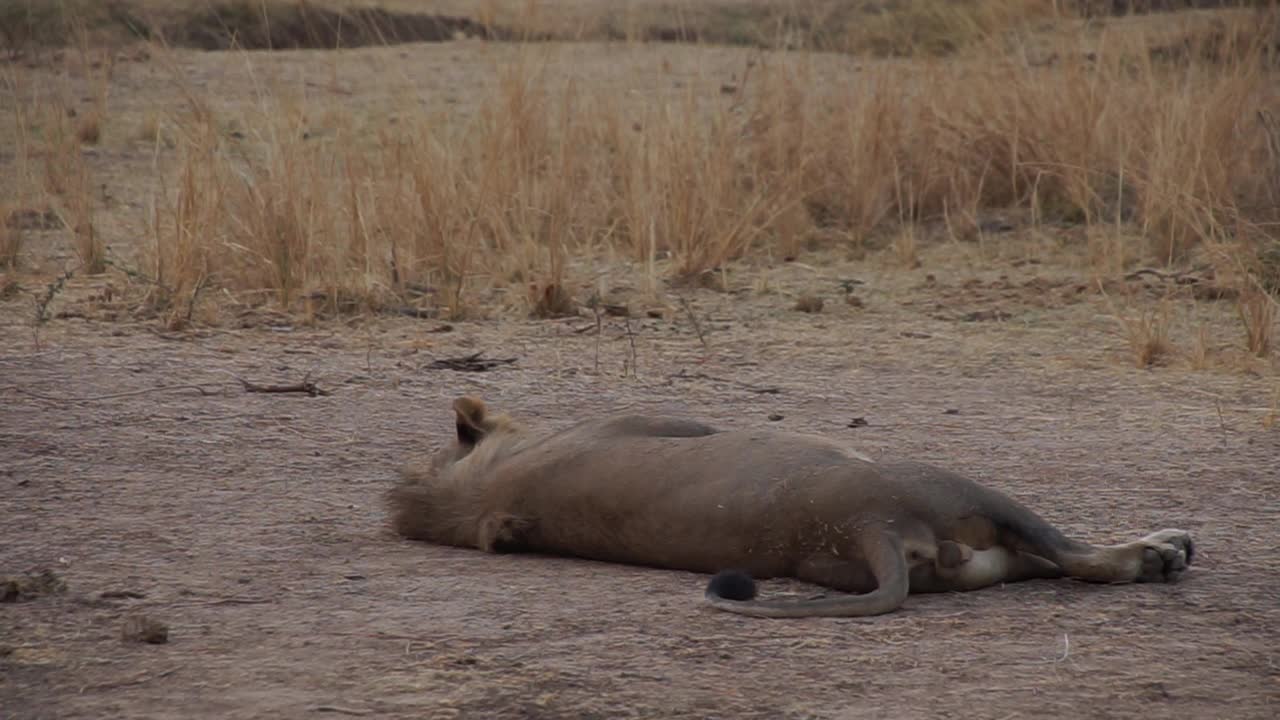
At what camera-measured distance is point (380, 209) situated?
7879 millimetres

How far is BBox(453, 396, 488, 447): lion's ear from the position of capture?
→ 446cm

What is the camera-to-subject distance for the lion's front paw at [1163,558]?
12.0 feet

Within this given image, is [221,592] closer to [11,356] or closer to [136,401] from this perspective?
[136,401]

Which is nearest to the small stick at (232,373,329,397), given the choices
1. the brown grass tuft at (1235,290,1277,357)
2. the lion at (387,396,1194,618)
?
the lion at (387,396,1194,618)

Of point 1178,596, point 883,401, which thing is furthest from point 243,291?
point 1178,596

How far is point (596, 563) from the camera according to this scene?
3916mm

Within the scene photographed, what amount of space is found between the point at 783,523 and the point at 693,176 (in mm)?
4774

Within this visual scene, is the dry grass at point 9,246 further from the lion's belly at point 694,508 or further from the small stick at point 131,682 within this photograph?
the small stick at point 131,682

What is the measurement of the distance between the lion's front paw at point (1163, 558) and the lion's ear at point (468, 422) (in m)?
1.65

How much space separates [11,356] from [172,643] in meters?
3.14

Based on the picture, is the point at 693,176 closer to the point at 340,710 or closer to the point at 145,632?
the point at 145,632

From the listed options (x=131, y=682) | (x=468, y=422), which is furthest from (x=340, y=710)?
(x=468, y=422)

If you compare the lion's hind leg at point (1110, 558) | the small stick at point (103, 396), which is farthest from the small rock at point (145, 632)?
the small stick at point (103, 396)

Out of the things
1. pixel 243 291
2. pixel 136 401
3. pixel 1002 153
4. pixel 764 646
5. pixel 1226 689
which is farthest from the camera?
pixel 1002 153
